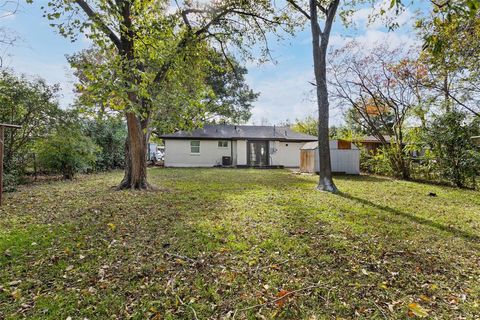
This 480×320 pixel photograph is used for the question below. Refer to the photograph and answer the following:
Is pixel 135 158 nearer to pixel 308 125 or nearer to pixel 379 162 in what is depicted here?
pixel 379 162

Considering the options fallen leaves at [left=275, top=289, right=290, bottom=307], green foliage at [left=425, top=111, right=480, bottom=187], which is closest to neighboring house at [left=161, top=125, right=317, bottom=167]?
green foliage at [left=425, top=111, right=480, bottom=187]

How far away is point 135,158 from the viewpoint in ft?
25.2

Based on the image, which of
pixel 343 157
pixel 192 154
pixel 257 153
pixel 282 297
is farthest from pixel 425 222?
pixel 192 154

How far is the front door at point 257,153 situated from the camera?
19.3 meters

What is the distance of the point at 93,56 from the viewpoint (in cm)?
1980

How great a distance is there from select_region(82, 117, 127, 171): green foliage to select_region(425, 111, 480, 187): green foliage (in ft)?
49.1

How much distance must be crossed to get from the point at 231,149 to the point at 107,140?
8.91 m

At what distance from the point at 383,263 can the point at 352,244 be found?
1.80 feet

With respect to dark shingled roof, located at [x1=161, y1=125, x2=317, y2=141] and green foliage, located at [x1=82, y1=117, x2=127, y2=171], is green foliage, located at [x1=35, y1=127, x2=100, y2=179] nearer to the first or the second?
green foliage, located at [x1=82, y1=117, x2=127, y2=171]

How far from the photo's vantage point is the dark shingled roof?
18875 mm

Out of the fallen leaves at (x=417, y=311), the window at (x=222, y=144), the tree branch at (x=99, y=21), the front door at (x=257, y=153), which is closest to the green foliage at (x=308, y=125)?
the front door at (x=257, y=153)

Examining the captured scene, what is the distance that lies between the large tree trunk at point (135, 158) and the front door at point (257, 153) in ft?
39.6

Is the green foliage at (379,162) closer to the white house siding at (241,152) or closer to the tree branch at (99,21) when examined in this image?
the white house siding at (241,152)

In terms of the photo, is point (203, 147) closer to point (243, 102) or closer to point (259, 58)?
point (243, 102)
